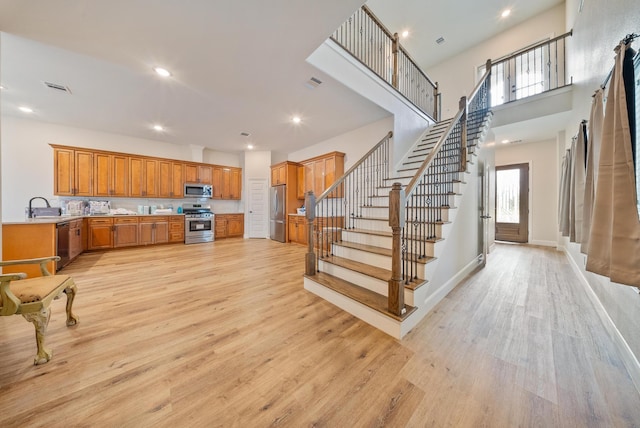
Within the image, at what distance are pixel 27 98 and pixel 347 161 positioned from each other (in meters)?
6.24

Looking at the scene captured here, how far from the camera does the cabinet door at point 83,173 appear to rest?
197 inches

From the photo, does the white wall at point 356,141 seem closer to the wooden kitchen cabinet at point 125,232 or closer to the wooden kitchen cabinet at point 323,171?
the wooden kitchen cabinet at point 323,171

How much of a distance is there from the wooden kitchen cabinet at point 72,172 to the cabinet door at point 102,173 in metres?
0.08

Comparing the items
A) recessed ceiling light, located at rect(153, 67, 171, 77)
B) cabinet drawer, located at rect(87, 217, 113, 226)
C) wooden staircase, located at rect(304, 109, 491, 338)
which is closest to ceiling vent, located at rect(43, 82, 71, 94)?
recessed ceiling light, located at rect(153, 67, 171, 77)

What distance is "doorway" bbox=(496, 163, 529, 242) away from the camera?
6055 mm

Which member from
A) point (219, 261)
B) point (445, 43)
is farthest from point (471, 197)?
point (445, 43)

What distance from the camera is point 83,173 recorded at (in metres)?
5.07

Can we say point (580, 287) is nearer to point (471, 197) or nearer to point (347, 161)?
point (471, 197)

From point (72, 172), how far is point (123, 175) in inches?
34.5

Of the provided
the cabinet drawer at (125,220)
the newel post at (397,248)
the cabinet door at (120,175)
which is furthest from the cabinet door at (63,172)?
the newel post at (397,248)

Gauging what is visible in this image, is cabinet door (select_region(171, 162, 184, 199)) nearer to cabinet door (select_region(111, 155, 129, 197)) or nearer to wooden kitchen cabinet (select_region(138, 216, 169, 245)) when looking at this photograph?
wooden kitchen cabinet (select_region(138, 216, 169, 245))

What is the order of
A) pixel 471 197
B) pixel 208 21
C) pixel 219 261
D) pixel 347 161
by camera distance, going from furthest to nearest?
pixel 347 161 < pixel 219 261 < pixel 471 197 < pixel 208 21

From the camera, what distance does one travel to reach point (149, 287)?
2900 millimetres

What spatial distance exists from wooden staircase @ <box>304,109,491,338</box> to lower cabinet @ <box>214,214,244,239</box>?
4.98 m
